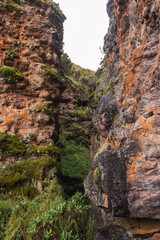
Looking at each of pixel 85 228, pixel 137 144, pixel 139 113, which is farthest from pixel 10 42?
pixel 85 228

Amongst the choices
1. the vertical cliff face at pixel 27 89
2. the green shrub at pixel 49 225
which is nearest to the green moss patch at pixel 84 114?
the vertical cliff face at pixel 27 89

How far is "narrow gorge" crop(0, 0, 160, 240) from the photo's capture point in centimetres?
351

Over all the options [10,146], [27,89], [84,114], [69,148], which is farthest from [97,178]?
[84,114]

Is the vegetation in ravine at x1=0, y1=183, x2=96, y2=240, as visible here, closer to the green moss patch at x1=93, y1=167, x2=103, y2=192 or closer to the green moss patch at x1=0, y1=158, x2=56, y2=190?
the green moss patch at x1=93, y1=167, x2=103, y2=192

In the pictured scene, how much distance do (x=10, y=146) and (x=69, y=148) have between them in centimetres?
782

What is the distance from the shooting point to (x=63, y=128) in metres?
16.6

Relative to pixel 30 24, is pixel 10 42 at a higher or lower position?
lower

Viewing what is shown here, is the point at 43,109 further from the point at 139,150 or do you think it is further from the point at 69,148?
the point at 69,148

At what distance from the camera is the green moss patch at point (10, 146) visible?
22.2ft

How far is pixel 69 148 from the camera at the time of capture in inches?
558

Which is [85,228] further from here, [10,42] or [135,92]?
[10,42]

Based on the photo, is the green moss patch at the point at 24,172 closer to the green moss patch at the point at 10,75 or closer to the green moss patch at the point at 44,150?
the green moss patch at the point at 44,150

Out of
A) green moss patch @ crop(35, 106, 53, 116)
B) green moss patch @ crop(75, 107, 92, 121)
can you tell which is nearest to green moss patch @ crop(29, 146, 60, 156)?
green moss patch @ crop(35, 106, 53, 116)

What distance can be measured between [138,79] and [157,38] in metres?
1.25
